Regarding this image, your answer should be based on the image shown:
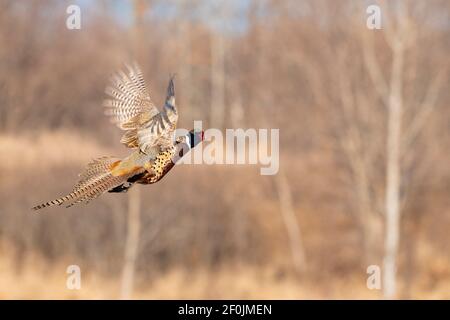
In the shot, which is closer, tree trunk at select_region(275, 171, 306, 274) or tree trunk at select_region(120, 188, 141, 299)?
tree trunk at select_region(120, 188, 141, 299)

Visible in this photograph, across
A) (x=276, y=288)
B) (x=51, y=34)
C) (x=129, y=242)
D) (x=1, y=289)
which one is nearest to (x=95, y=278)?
(x=129, y=242)

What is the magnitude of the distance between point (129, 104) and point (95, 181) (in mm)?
760

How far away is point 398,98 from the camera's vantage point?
16.7 metres

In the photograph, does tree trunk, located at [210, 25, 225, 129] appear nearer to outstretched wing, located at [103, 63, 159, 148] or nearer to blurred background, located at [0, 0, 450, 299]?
blurred background, located at [0, 0, 450, 299]

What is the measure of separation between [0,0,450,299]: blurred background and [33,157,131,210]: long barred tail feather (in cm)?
1111

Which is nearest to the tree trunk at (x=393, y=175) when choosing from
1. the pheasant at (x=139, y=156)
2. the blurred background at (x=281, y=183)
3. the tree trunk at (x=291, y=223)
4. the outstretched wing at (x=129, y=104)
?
the blurred background at (x=281, y=183)

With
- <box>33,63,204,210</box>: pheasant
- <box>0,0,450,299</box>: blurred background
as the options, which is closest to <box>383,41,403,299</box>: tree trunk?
<box>0,0,450,299</box>: blurred background

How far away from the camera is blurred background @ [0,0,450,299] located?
1697 cm

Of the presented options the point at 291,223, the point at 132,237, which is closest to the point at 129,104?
the point at 132,237

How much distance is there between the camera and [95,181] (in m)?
3.67

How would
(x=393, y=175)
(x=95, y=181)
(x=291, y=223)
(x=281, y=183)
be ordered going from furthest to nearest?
1. (x=281, y=183)
2. (x=291, y=223)
3. (x=393, y=175)
4. (x=95, y=181)

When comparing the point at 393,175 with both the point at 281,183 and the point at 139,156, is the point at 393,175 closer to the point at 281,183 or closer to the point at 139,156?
the point at 281,183

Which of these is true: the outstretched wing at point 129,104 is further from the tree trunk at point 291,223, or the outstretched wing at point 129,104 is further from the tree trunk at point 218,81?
the tree trunk at point 218,81

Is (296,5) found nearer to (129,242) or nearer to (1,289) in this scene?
(129,242)
